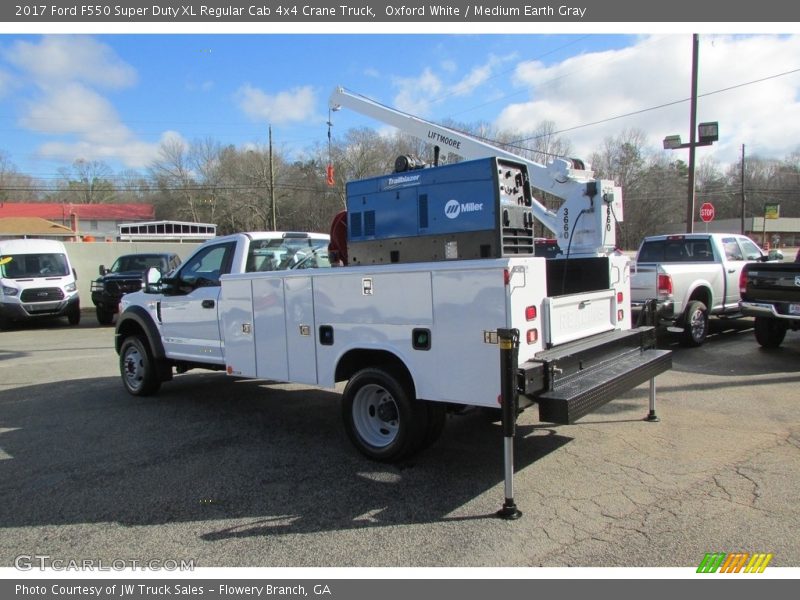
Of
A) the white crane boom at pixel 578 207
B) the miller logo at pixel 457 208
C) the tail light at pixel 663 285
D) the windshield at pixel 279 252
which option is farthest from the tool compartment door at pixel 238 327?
the tail light at pixel 663 285

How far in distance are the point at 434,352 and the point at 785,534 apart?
2487 mm

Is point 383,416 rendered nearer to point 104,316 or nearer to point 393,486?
point 393,486

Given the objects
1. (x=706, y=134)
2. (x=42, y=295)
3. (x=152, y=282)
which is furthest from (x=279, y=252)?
(x=706, y=134)

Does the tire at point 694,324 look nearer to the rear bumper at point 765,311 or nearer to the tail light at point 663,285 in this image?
the rear bumper at point 765,311

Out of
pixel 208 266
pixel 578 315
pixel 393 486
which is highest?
pixel 208 266

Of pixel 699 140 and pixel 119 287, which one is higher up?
pixel 699 140

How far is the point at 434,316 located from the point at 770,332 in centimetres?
823

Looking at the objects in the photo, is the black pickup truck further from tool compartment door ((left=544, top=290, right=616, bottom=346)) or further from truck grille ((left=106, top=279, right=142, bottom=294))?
truck grille ((left=106, top=279, right=142, bottom=294))

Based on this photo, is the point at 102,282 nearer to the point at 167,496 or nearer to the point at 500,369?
the point at 167,496

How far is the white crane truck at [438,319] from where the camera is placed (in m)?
4.02

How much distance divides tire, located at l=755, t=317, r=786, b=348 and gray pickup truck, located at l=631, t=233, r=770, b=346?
0.88m

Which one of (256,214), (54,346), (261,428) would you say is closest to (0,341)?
(54,346)

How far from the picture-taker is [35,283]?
1702 centimetres

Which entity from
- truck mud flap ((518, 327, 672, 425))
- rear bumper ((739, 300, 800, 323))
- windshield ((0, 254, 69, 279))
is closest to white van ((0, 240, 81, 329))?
windshield ((0, 254, 69, 279))
